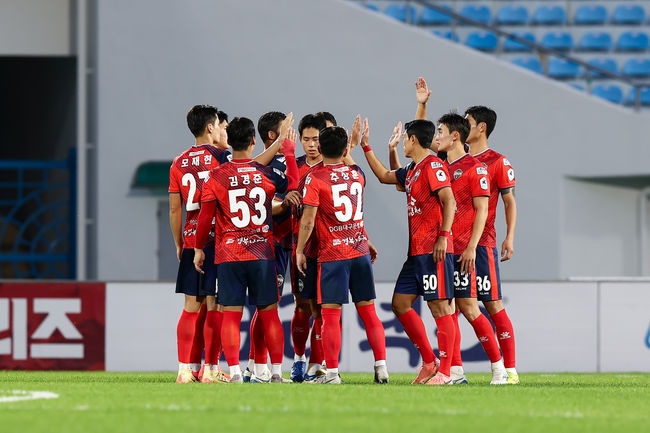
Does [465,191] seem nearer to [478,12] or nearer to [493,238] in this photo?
[493,238]

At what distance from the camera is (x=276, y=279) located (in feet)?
24.0

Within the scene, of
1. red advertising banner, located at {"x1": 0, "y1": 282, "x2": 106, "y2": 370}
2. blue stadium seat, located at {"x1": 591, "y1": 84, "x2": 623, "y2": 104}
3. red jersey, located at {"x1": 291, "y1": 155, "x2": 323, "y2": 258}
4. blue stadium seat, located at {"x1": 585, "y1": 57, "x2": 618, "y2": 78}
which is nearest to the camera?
red jersey, located at {"x1": 291, "y1": 155, "x2": 323, "y2": 258}

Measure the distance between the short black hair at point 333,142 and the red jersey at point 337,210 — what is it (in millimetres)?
88

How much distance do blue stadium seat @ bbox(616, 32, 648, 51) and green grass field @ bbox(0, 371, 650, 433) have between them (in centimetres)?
1157

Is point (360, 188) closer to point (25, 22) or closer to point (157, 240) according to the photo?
point (157, 240)

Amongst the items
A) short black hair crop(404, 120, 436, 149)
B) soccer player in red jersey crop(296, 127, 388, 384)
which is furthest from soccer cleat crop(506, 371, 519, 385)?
short black hair crop(404, 120, 436, 149)

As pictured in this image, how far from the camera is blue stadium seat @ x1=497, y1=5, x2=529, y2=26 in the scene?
17844 millimetres

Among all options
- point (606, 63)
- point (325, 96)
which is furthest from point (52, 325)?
point (606, 63)

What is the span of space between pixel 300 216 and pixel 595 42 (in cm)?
1151

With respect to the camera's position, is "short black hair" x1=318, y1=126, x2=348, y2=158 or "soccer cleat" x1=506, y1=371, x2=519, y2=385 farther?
"soccer cleat" x1=506, y1=371, x2=519, y2=385

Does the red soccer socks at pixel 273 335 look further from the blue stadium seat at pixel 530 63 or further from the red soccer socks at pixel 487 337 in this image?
the blue stadium seat at pixel 530 63

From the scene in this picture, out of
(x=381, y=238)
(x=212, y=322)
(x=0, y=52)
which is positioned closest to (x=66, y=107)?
(x=0, y=52)

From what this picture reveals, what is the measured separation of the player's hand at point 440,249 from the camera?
7.16 m

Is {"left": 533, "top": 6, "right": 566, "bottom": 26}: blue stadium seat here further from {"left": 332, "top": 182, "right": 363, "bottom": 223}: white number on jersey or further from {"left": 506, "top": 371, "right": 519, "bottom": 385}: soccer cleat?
{"left": 332, "top": 182, "right": 363, "bottom": 223}: white number on jersey
